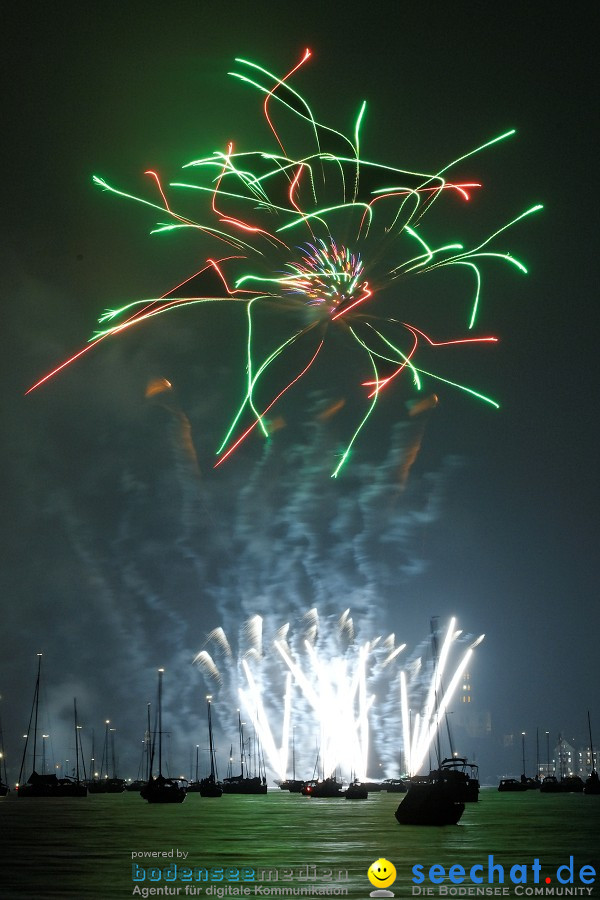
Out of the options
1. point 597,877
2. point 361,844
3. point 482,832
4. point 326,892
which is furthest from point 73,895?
point 482,832

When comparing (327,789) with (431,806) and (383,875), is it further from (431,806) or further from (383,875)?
(383,875)

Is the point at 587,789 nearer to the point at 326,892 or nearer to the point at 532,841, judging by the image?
the point at 532,841

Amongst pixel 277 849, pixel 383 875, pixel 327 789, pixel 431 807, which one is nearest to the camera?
pixel 383 875

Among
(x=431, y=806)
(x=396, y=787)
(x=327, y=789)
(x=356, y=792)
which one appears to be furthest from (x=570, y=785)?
(x=431, y=806)

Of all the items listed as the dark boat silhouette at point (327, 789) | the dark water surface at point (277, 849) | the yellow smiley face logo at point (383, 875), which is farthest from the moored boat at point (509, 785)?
the yellow smiley face logo at point (383, 875)

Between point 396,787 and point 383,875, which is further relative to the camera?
point 396,787
